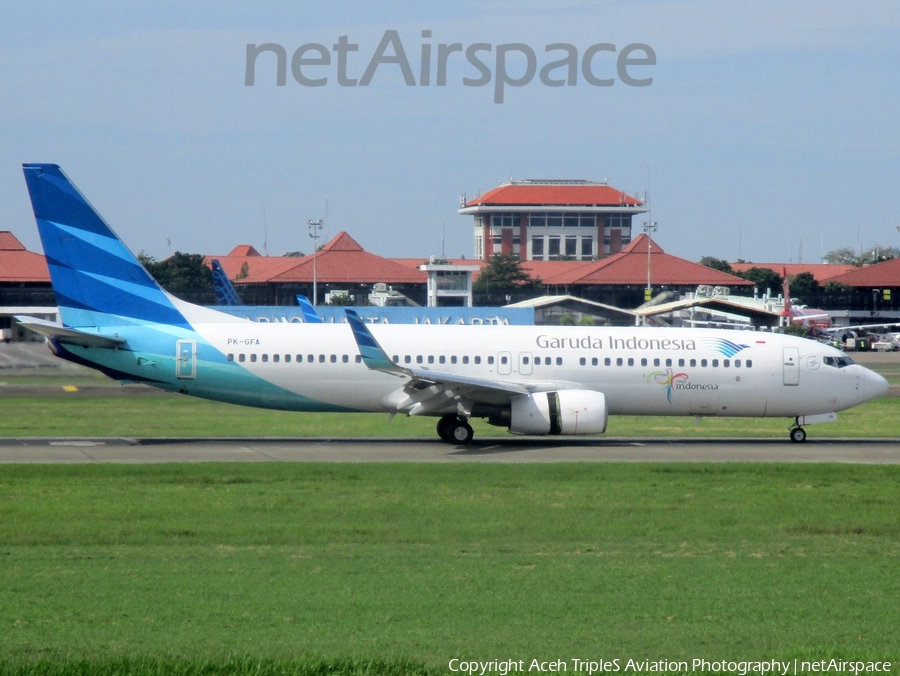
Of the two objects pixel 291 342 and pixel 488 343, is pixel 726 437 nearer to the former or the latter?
pixel 488 343

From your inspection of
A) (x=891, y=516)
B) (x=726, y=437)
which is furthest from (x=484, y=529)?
(x=726, y=437)

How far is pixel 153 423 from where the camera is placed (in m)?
33.7

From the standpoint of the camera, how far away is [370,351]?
91.6 feet

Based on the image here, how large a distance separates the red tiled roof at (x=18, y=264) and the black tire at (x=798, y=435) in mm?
79746

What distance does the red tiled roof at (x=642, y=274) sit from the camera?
12062cm

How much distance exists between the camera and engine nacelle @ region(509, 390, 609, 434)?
28609 mm

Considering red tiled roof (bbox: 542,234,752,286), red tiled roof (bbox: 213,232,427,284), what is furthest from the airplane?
red tiled roof (bbox: 542,234,752,286)

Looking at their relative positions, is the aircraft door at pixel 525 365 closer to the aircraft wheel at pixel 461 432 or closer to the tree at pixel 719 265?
the aircraft wheel at pixel 461 432

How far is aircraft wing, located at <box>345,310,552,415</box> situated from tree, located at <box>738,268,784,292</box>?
113 meters

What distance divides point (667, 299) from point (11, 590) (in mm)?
100356

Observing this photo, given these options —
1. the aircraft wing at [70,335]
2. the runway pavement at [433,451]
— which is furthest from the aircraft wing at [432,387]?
the aircraft wing at [70,335]

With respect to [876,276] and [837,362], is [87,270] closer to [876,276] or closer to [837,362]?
[837,362]

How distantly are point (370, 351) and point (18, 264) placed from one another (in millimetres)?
84391

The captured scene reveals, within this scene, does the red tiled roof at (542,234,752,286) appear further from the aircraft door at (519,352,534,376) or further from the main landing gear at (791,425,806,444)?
the aircraft door at (519,352,534,376)
